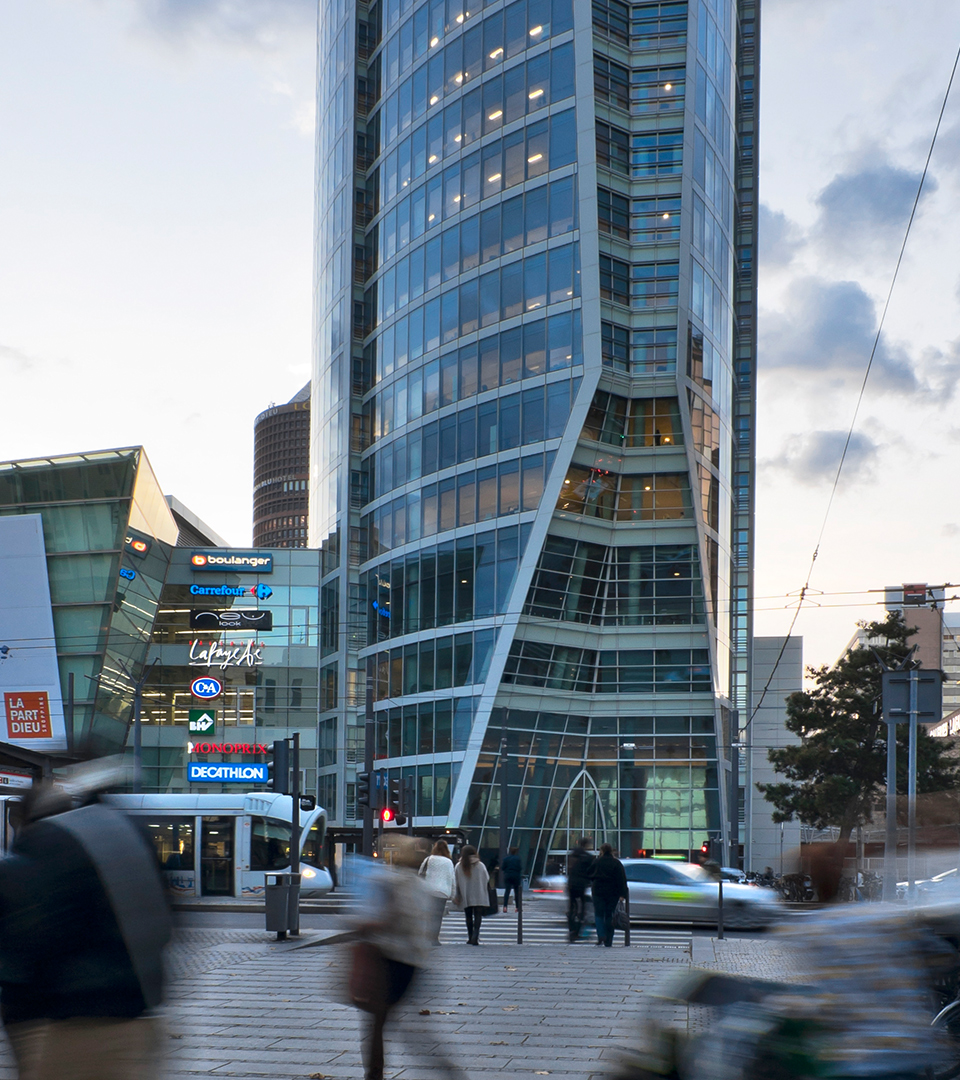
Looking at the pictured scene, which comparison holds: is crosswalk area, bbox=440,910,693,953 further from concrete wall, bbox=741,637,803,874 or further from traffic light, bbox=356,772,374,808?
concrete wall, bbox=741,637,803,874

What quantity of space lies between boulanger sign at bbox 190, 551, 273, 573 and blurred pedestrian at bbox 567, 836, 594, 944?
43662mm

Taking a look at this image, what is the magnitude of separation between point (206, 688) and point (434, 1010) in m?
51.1

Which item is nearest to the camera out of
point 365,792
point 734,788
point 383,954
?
point 383,954

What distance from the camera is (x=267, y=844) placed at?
34.2 meters

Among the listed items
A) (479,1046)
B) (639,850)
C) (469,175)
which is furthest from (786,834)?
(479,1046)

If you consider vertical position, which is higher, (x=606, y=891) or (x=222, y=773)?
(x=606, y=891)

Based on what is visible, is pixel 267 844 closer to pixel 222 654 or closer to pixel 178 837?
pixel 178 837

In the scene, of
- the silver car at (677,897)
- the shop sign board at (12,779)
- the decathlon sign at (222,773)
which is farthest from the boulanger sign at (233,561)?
the silver car at (677,897)

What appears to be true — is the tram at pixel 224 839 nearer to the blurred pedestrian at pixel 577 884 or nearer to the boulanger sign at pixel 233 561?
the blurred pedestrian at pixel 577 884

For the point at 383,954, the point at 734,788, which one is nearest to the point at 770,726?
the point at 734,788

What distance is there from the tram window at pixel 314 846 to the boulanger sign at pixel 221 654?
2457 cm

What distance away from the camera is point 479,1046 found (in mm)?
9477

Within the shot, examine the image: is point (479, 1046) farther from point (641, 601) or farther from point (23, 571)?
point (23, 571)

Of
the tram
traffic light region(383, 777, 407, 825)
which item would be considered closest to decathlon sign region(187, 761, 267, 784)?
traffic light region(383, 777, 407, 825)
